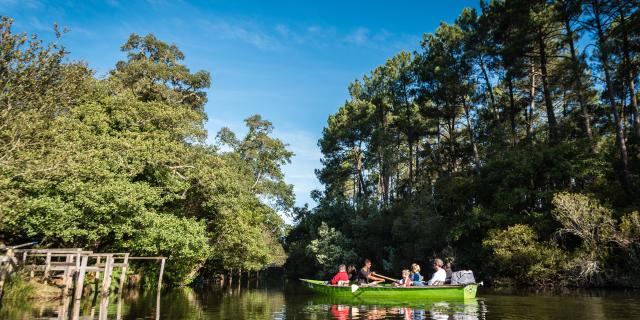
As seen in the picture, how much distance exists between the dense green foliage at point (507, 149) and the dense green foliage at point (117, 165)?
13843 millimetres

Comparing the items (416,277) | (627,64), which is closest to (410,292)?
(416,277)

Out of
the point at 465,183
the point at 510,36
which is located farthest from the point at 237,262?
the point at 510,36

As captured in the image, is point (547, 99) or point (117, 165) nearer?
point (117, 165)

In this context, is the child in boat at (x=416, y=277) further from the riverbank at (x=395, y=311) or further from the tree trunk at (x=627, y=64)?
the tree trunk at (x=627, y=64)

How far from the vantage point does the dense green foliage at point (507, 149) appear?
2350 cm

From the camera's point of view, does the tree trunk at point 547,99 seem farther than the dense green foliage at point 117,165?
Yes

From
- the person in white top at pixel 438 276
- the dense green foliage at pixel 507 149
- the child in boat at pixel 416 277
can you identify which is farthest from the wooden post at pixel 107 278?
the dense green foliage at pixel 507 149

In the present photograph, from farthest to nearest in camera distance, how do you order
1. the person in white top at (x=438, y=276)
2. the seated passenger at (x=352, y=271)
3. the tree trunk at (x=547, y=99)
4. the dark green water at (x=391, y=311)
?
the tree trunk at (x=547, y=99), the seated passenger at (x=352, y=271), the person in white top at (x=438, y=276), the dark green water at (x=391, y=311)

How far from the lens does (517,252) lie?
24.6 m

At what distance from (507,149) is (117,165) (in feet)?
87.9

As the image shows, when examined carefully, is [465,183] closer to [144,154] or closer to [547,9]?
[547,9]

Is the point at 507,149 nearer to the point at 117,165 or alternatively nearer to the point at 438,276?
the point at 438,276

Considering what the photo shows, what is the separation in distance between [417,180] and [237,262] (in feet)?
67.7

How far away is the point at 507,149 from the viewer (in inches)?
1287
